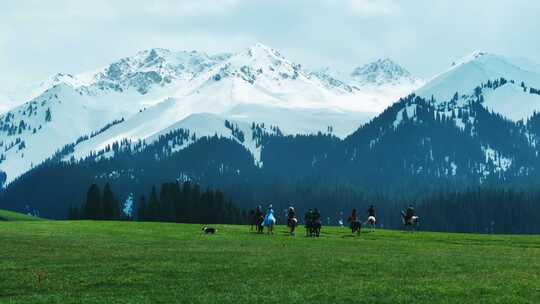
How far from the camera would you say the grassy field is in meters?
28.2

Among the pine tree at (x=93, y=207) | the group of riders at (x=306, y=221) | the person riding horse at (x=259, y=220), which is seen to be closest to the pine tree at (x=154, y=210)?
the pine tree at (x=93, y=207)

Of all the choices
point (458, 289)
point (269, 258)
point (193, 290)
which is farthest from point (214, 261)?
point (458, 289)

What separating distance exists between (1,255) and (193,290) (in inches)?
725

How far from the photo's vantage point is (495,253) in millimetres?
50781

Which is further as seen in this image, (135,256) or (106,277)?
(135,256)

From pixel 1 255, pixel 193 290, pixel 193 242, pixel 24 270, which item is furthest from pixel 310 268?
pixel 193 242

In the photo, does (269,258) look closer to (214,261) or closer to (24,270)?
(214,261)

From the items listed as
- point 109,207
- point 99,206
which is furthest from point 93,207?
point 109,207

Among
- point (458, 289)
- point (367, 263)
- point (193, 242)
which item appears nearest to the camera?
point (458, 289)

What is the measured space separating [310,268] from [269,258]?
216 inches

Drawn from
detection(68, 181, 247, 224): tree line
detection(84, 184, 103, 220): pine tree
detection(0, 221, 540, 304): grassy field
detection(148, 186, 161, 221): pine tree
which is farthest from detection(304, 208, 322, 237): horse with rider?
detection(84, 184, 103, 220): pine tree

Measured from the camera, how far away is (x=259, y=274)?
34875mm

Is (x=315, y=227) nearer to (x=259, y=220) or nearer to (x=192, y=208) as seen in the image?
(x=259, y=220)

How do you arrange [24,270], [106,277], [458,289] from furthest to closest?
[24,270]
[106,277]
[458,289]
